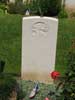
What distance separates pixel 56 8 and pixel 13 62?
7599 mm

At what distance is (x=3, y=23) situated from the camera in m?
12.2

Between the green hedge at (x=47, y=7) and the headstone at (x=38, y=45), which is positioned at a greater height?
the headstone at (x=38, y=45)

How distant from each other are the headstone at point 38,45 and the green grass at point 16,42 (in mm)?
1117

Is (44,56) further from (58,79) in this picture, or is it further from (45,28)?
(58,79)

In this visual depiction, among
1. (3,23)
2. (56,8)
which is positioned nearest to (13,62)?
(3,23)

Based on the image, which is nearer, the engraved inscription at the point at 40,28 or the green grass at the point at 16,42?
the engraved inscription at the point at 40,28

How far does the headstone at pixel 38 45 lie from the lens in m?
→ 7.52

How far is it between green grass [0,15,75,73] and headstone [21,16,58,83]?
1.12 meters

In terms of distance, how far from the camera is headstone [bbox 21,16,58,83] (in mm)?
7523

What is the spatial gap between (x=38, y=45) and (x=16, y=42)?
3009 millimetres

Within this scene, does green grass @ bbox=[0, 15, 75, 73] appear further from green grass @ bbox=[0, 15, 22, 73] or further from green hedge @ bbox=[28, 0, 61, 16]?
green hedge @ bbox=[28, 0, 61, 16]

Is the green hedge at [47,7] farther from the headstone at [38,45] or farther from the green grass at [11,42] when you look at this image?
the headstone at [38,45]

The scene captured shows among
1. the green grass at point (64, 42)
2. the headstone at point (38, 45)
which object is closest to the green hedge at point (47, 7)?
the green grass at point (64, 42)

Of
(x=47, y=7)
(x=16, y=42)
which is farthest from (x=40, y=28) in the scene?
(x=47, y=7)
